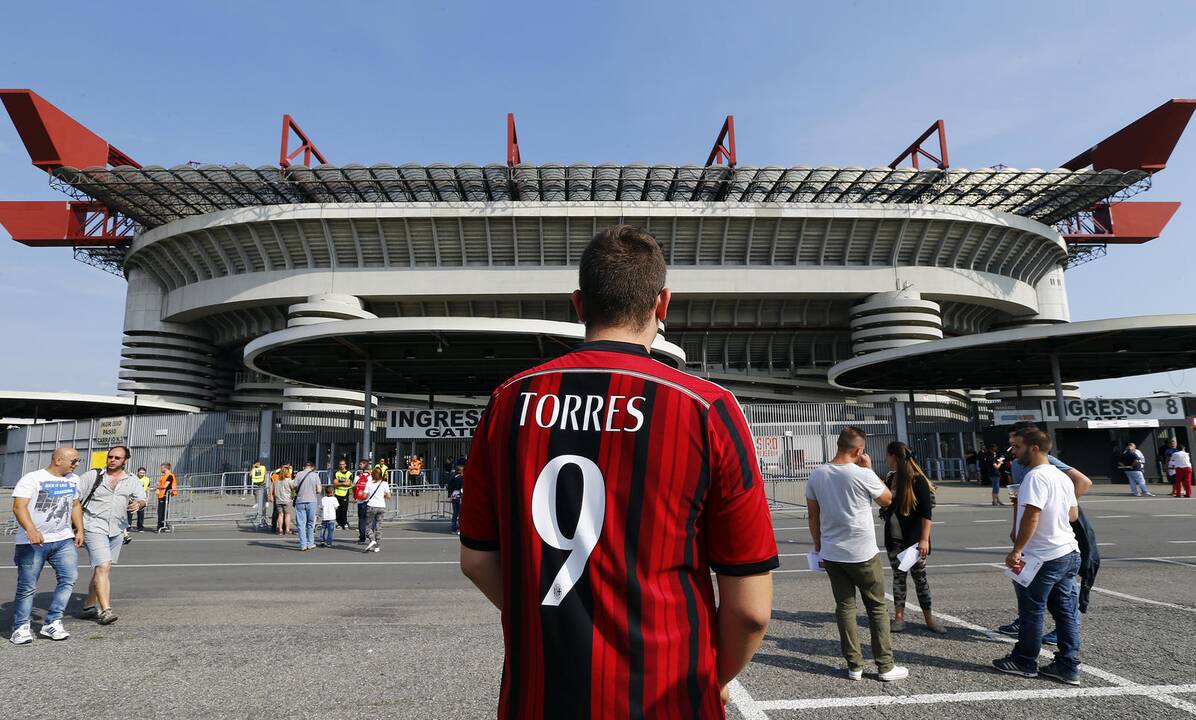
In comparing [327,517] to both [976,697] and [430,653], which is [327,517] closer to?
[430,653]

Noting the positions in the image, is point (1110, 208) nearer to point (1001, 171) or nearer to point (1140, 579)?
point (1001, 171)

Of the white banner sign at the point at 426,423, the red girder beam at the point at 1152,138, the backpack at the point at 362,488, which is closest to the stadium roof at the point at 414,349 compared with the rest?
the white banner sign at the point at 426,423

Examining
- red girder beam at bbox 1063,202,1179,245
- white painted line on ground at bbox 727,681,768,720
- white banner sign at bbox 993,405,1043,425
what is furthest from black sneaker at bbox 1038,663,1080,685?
red girder beam at bbox 1063,202,1179,245

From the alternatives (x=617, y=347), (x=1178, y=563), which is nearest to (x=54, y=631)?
(x=617, y=347)

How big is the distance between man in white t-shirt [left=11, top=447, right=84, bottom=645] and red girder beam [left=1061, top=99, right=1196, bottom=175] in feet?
188

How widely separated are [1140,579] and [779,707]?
6619 mm

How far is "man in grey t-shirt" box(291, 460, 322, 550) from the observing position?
11.9 meters

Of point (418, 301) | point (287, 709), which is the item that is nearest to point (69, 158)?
point (418, 301)

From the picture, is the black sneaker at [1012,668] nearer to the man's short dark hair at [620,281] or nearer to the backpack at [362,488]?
the man's short dark hair at [620,281]

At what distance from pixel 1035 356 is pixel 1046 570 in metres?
30.3

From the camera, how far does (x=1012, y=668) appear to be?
4.59 metres

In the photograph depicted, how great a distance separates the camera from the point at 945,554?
1023 centimetres

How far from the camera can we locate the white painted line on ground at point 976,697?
4062 mm

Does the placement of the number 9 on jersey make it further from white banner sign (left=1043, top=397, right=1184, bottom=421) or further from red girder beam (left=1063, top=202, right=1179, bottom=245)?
red girder beam (left=1063, top=202, right=1179, bottom=245)
